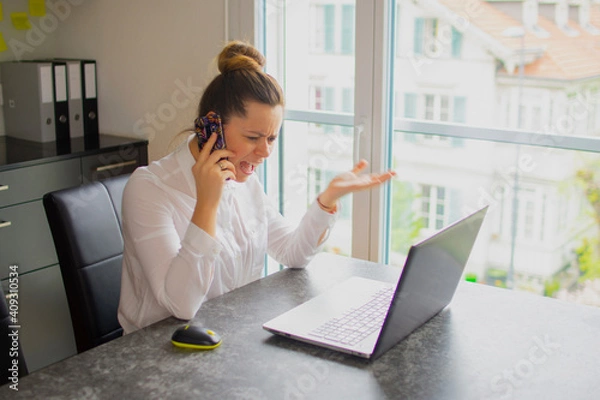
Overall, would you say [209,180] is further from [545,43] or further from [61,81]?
[61,81]

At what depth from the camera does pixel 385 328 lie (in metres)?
1.33

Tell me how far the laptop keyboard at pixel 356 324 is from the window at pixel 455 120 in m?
0.80

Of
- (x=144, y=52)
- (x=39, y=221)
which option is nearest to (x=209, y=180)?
(x=39, y=221)

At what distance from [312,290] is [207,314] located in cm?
28

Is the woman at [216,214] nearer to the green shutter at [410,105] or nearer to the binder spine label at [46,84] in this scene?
the green shutter at [410,105]

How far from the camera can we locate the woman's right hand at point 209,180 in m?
1.57

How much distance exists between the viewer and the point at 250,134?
68.4 inches

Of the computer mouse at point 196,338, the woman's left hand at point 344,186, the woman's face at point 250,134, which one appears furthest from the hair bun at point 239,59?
the computer mouse at point 196,338

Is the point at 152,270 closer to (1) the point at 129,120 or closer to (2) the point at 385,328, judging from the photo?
(2) the point at 385,328

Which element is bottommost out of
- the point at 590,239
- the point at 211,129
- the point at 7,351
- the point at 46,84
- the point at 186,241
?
the point at 7,351

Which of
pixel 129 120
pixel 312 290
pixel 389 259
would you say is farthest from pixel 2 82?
pixel 312 290

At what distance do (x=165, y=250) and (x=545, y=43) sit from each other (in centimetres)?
126

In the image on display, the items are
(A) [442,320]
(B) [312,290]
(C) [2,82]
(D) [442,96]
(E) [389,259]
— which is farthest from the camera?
(C) [2,82]

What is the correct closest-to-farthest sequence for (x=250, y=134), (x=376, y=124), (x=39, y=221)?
(x=250, y=134)
(x=376, y=124)
(x=39, y=221)
